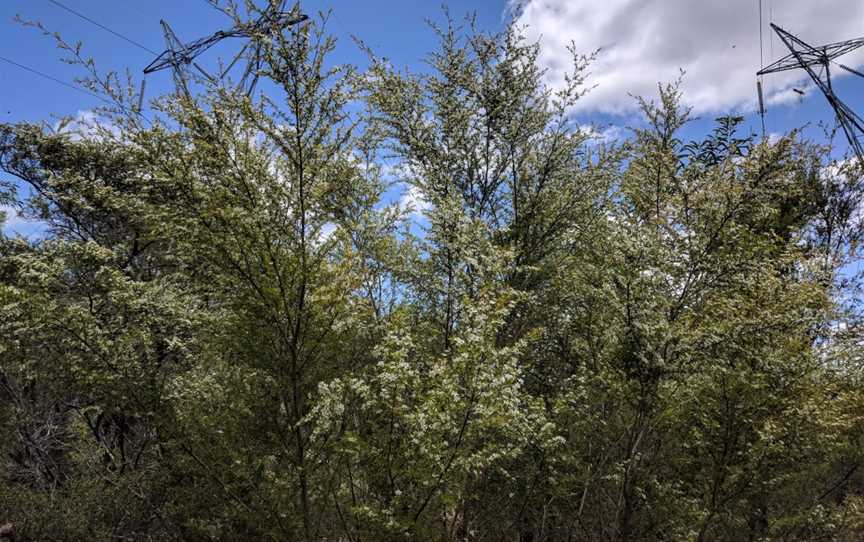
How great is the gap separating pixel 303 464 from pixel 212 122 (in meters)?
3.46

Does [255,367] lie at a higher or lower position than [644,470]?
higher

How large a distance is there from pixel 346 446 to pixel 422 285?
264cm

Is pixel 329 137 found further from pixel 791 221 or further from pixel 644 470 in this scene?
pixel 791 221

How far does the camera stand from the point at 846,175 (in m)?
14.4

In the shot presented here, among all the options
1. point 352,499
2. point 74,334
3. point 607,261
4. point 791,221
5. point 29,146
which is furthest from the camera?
point 791,221

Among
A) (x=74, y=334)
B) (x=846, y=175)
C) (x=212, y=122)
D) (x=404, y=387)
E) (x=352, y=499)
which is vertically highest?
(x=846, y=175)

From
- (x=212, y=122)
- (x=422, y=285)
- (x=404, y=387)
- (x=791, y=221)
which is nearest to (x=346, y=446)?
(x=404, y=387)

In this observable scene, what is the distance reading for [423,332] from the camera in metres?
7.03

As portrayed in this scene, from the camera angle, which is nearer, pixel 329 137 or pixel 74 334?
pixel 329 137

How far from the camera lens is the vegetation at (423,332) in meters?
5.20

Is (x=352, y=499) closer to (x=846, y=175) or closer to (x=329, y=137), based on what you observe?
(x=329, y=137)

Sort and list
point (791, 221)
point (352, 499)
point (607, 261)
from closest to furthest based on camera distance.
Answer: point (352, 499) → point (607, 261) → point (791, 221)

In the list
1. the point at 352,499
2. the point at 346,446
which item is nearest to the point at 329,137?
the point at 346,446

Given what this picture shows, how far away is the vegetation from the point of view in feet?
17.1
